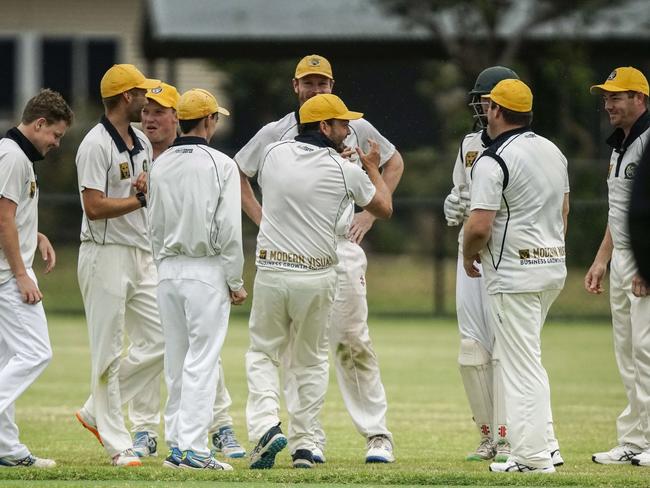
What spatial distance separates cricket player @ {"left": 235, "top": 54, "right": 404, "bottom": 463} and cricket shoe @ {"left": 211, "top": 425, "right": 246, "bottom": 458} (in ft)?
1.99

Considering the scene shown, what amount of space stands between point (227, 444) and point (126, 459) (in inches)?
42.5

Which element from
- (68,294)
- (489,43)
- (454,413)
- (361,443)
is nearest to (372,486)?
(361,443)

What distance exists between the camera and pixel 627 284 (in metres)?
9.05

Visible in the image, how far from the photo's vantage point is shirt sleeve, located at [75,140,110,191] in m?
8.62

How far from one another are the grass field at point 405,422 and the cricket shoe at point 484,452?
113mm

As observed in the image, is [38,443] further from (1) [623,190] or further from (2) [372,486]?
(1) [623,190]

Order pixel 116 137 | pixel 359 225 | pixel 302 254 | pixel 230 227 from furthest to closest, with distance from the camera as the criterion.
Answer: pixel 359 225, pixel 116 137, pixel 302 254, pixel 230 227

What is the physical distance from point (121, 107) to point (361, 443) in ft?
10.9

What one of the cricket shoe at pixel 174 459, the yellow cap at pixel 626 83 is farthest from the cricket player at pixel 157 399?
the yellow cap at pixel 626 83

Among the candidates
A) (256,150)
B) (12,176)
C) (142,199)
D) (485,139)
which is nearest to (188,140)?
(142,199)

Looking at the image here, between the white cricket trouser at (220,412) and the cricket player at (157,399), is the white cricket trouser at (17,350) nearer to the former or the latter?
the cricket player at (157,399)

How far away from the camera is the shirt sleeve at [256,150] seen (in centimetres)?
960

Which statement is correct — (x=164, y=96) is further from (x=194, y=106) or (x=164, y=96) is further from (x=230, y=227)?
(x=230, y=227)

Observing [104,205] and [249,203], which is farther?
[249,203]
